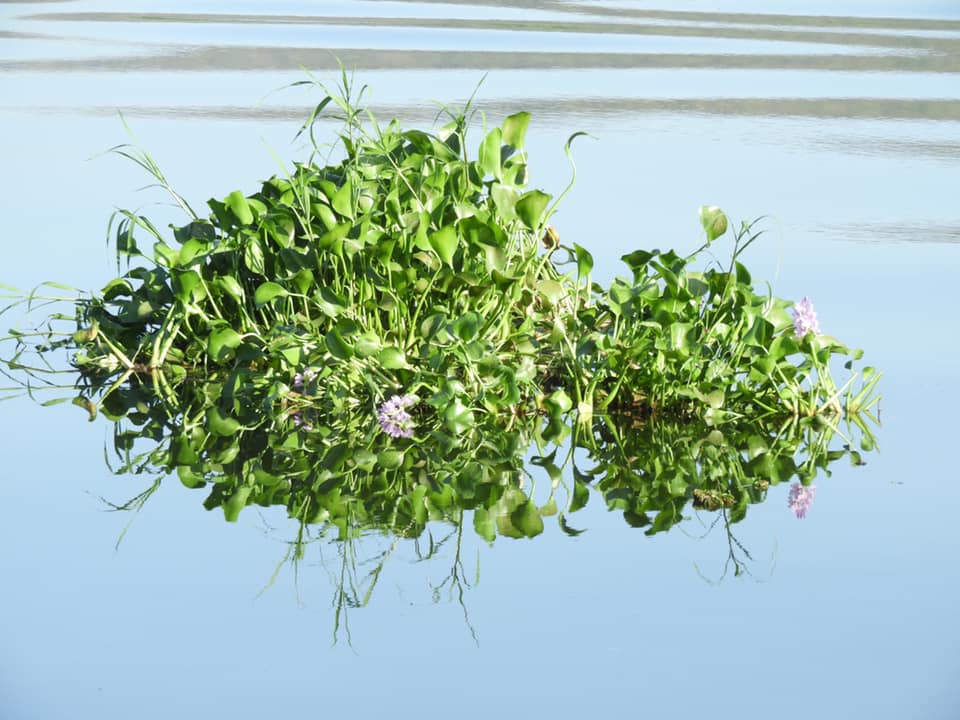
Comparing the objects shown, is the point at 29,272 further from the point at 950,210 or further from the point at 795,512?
the point at 950,210

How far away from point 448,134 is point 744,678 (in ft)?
8.00

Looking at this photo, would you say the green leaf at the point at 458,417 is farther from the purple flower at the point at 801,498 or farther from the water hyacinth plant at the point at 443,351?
the purple flower at the point at 801,498

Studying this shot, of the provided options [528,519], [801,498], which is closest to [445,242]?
[528,519]

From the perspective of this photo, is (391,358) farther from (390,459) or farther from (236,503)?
(236,503)

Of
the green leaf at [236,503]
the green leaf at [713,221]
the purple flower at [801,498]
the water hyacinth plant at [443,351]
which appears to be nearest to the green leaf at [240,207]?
the water hyacinth plant at [443,351]

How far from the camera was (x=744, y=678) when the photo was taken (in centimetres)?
Answer: 321

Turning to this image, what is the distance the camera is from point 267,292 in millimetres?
4672

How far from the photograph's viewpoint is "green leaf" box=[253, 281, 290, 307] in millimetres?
4668

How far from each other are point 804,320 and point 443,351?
1.02 meters

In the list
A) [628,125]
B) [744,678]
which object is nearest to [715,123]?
[628,125]

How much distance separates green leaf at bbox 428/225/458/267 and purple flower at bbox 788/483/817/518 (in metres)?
1.11

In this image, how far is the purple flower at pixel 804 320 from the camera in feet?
15.8

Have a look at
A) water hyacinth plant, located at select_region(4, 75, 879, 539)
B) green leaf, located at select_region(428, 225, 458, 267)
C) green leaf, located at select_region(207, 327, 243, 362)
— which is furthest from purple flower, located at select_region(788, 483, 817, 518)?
green leaf, located at select_region(207, 327, 243, 362)

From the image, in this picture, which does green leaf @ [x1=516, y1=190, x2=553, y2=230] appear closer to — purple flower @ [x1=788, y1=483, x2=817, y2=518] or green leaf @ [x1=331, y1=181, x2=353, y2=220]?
green leaf @ [x1=331, y1=181, x2=353, y2=220]
